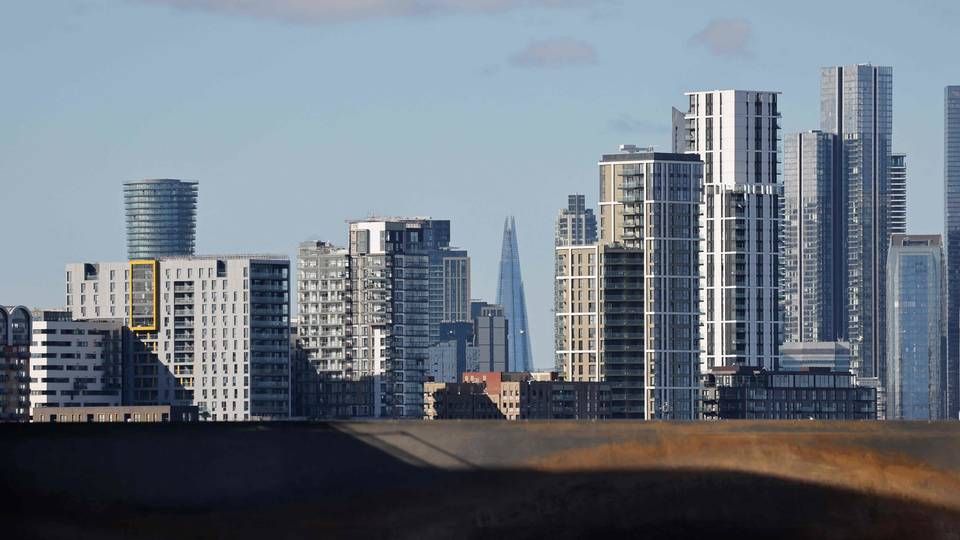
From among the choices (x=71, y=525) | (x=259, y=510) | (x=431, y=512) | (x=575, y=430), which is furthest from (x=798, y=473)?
(x=71, y=525)

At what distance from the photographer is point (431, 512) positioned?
55.4 feet

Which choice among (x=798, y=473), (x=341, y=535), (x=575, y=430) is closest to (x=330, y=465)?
(x=341, y=535)

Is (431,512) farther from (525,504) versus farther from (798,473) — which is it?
(798,473)

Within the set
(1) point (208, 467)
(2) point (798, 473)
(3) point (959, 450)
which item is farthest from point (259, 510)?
(3) point (959, 450)

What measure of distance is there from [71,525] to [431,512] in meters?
2.62

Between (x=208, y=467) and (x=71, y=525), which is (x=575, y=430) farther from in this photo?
(x=71, y=525)

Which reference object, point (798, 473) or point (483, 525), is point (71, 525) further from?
point (798, 473)

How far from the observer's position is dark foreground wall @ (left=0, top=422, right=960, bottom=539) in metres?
16.9

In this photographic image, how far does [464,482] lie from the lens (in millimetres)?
17016

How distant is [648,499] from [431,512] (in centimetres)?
158

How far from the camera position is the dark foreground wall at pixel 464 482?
1688 centimetres

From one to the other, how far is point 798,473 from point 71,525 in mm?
5324

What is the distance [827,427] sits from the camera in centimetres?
1730

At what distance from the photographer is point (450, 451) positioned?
17094mm
